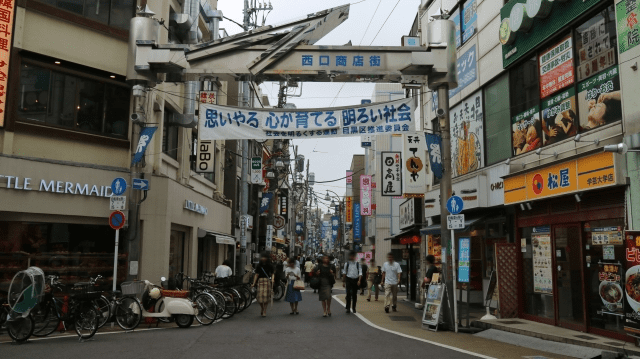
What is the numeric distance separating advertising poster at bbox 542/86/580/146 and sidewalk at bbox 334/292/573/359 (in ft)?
16.5

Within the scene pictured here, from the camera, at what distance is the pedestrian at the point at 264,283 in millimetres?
16922

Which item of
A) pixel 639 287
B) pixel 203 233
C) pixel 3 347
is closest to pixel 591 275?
pixel 639 287

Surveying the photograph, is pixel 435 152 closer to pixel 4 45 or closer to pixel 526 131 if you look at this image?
pixel 526 131

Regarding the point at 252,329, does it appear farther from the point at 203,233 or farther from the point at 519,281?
the point at 203,233

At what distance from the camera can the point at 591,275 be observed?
11.9 meters

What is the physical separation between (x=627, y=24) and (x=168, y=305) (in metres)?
11.6

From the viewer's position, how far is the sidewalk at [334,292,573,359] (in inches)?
404

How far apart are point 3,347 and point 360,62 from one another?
1037cm

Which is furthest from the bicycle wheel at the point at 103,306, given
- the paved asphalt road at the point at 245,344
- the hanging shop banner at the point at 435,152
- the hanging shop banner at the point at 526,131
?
the hanging shop banner at the point at 526,131

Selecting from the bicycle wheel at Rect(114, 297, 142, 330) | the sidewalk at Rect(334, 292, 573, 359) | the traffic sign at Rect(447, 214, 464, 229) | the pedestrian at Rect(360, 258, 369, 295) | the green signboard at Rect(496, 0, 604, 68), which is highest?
the green signboard at Rect(496, 0, 604, 68)

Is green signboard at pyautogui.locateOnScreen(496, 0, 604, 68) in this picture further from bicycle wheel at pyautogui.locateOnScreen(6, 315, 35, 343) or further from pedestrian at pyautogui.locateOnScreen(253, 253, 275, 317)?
bicycle wheel at pyautogui.locateOnScreen(6, 315, 35, 343)

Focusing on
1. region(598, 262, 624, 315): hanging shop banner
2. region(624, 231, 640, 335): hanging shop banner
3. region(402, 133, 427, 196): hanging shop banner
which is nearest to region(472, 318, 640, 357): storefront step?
region(624, 231, 640, 335): hanging shop banner

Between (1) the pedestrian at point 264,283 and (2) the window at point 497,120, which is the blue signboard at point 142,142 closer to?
(1) the pedestrian at point 264,283

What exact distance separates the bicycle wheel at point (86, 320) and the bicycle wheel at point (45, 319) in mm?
618
